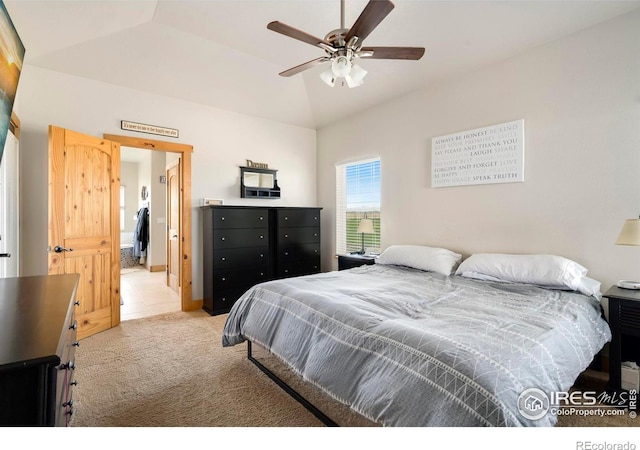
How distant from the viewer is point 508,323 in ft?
5.32

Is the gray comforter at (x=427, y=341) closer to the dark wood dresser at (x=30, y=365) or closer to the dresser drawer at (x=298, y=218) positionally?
the dark wood dresser at (x=30, y=365)

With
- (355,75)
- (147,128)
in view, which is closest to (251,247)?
(147,128)

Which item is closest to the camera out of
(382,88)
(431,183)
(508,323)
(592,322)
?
(508,323)

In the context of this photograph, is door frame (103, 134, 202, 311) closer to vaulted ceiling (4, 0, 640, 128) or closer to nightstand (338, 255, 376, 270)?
vaulted ceiling (4, 0, 640, 128)

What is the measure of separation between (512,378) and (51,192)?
3808 mm

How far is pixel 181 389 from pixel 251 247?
217 cm

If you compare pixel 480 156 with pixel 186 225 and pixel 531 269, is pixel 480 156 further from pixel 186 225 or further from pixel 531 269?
pixel 186 225

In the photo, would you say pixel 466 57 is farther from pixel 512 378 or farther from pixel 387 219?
pixel 512 378

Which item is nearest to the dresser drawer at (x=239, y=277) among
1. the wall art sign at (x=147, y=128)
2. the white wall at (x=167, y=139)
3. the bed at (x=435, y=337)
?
the white wall at (x=167, y=139)

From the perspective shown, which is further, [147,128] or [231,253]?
[231,253]

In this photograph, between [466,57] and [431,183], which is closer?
[466,57]

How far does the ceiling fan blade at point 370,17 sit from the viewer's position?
1.59 meters

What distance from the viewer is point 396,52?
2092mm
